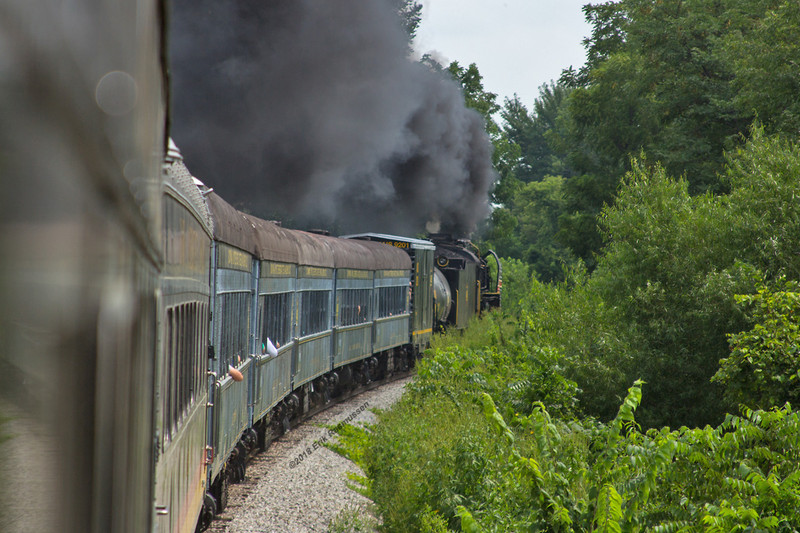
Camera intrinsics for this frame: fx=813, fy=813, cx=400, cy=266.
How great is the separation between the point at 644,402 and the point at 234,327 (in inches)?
240

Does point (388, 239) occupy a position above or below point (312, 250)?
above

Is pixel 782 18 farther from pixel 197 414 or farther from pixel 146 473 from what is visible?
pixel 146 473

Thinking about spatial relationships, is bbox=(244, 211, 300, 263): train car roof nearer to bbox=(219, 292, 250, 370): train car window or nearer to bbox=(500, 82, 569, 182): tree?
bbox=(219, 292, 250, 370): train car window

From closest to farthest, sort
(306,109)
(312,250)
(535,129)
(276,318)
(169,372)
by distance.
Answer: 1. (169,372)
2. (276,318)
3. (312,250)
4. (306,109)
5. (535,129)

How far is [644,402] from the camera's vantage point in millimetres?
10945

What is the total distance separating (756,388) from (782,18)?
1113 centimetres

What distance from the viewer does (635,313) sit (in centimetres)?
1129

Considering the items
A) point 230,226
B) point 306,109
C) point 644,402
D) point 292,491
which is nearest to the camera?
point 230,226

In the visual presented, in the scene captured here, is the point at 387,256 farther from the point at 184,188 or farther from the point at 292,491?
the point at 184,188

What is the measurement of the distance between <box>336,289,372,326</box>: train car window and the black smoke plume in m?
6.25

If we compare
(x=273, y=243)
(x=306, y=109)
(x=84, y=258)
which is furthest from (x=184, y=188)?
(x=306, y=109)

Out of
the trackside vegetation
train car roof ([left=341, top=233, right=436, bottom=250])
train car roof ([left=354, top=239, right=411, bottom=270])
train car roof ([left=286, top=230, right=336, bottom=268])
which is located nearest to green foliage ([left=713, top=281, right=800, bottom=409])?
the trackside vegetation

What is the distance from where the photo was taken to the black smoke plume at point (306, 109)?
2100 cm

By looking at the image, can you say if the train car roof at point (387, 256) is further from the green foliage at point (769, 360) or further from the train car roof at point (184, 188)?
the train car roof at point (184, 188)
